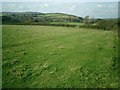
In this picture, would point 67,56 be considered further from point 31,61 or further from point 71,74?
point 71,74

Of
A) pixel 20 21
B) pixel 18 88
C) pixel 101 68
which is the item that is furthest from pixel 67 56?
pixel 20 21

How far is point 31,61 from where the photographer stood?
90.2 feet

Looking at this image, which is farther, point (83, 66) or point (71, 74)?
point (83, 66)

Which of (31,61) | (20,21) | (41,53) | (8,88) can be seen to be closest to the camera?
(8,88)

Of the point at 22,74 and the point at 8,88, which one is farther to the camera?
the point at 22,74

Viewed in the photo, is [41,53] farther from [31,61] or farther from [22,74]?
[22,74]

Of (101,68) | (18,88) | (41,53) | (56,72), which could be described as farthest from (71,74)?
(41,53)

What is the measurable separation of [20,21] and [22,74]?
101 m

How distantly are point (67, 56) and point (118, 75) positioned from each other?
9.50 meters

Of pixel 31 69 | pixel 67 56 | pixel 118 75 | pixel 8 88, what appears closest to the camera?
pixel 8 88

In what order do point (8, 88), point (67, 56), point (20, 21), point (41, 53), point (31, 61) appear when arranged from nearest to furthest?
point (8, 88), point (31, 61), point (67, 56), point (41, 53), point (20, 21)

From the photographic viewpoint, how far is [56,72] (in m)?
23.2

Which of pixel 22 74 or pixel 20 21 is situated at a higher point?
pixel 20 21

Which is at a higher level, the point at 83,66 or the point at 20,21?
the point at 20,21
